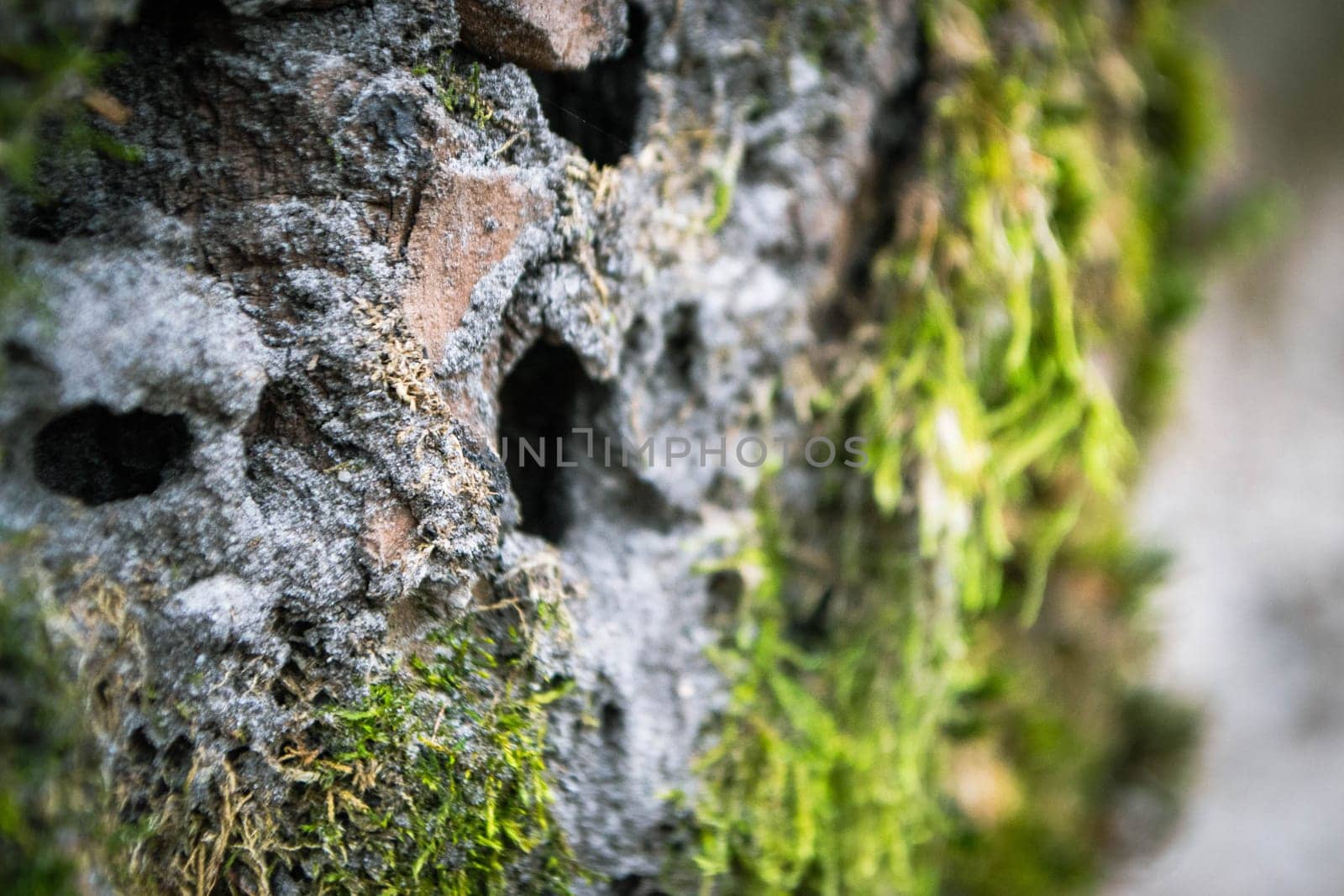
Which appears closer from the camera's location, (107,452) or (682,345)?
(107,452)

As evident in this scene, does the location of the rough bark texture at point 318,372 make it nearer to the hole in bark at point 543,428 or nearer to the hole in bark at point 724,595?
the hole in bark at point 543,428

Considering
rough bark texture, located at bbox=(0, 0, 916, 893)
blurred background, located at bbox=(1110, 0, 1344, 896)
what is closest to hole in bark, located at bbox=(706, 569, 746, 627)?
rough bark texture, located at bbox=(0, 0, 916, 893)

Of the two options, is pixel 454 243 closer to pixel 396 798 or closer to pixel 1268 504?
pixel 396 798

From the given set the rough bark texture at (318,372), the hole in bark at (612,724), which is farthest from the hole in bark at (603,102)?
the hole in bark at (612,724)

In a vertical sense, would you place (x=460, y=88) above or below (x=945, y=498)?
above

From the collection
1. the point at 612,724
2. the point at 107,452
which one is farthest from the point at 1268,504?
the point at 107,452

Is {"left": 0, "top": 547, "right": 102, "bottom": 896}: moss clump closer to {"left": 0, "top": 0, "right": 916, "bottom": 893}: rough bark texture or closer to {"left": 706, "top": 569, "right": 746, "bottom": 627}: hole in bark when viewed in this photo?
{"left": 0, "top": 0, "right": 916, "bottom": 893}: rough bark texture

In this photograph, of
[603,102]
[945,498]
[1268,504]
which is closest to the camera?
[603,102]

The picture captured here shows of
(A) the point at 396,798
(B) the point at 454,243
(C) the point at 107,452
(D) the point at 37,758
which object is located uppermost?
(B) the point at 454,243
